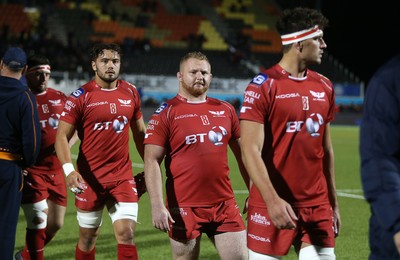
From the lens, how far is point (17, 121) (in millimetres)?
5688

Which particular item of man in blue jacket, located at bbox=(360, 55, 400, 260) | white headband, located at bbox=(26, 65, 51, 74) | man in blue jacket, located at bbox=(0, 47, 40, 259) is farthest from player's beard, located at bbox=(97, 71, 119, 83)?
man in blue jacket, located at bbox=(360, 55, 400, 260)

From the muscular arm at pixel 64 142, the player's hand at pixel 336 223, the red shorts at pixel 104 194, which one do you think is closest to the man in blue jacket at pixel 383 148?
the player's hand at pixel 336 223

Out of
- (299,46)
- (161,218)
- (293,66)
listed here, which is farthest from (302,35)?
(161,218)

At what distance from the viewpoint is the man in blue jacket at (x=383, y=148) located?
3199mm

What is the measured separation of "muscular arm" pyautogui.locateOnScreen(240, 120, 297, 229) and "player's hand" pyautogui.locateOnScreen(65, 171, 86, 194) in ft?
7.12

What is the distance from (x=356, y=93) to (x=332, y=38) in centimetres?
549

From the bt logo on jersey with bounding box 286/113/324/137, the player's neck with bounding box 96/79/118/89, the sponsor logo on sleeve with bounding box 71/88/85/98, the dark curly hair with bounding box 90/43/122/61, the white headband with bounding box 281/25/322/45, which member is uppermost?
the white headband with bounding box 281/25/322/45

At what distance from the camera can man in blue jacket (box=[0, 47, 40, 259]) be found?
566 centimetres

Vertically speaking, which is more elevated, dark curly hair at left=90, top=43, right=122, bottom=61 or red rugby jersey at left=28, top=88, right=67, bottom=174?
dark curly hair at left=90, top=43, right=122, bottom=61

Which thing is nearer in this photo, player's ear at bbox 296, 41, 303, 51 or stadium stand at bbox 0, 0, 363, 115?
player's ear at bbox 296, 41, 303, 51

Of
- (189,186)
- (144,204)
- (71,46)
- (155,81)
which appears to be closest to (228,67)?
(155,81)

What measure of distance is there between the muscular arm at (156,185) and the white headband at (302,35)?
147cm

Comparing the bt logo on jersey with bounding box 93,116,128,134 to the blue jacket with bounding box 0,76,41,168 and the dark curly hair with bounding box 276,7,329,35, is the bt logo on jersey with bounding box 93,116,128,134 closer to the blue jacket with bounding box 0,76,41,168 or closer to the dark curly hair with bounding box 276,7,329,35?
the blue jacket with bounding box 0,76,41,168

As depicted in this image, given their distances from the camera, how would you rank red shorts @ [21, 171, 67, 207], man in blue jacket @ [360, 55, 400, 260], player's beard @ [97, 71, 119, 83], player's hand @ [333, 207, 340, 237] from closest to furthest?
man in blue jacket @ [360, 55, 400, 260] → player's hand @ [333, 207, 340, 237] → player's beard @ [97, 71, 119, 83] → red shorts @ [21, 171, 67, 207]
